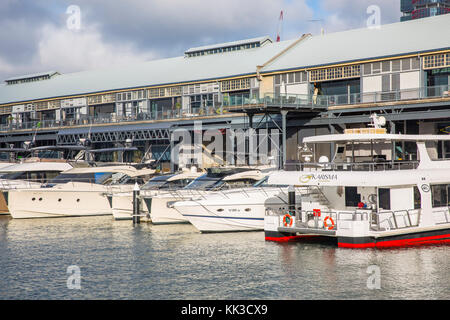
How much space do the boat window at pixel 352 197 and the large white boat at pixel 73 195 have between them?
740 inches

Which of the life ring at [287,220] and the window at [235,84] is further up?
the window at [235,84]

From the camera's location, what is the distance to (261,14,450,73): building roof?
51250 mm

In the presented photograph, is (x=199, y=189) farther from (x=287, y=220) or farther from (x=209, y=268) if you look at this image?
(x=209, y=268)

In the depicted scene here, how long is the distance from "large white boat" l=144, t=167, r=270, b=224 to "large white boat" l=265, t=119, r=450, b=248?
7895 millimetres

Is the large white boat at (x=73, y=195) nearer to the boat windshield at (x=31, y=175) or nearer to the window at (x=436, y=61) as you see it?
the boat windshield at (x=31, y=175)

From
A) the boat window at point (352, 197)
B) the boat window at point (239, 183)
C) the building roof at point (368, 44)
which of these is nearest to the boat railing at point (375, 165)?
the boat window at point (352, 197)

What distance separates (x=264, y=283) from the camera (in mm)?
20875

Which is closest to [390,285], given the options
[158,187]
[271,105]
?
[158,187]

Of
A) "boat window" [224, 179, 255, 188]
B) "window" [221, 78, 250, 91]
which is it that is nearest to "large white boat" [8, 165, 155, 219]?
"boat window" [224, 179, 255, 188]

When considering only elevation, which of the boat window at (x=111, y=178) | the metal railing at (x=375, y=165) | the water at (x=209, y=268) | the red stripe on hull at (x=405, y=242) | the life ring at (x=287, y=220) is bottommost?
the water at (x=209, y=268)

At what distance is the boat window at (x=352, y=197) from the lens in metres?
28.5

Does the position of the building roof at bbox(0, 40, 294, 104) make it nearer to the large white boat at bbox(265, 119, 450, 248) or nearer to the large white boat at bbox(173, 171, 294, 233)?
the large white boat at bbox(173, 171, 294, 233)

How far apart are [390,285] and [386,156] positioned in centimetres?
898
